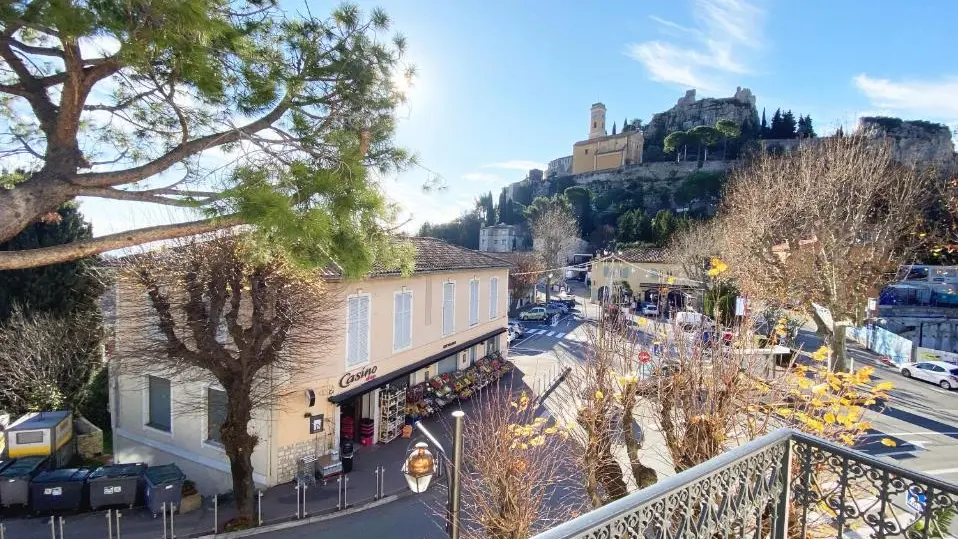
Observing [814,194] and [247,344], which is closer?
[247,344]

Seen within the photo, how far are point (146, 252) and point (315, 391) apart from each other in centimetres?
485

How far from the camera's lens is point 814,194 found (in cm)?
1501

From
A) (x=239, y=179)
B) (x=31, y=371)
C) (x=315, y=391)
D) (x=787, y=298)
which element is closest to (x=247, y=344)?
(x=315, y=391)

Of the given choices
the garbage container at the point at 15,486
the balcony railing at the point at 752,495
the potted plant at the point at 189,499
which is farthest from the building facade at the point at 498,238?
the balcony railing at the point at 752,495

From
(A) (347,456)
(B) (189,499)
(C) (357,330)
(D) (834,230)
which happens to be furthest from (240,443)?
(D) (834,230)

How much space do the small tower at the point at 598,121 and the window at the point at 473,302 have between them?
74.7 meters

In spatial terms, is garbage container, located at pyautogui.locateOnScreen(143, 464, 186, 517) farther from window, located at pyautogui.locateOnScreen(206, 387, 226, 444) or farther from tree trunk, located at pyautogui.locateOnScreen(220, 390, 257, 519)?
tree trunk, located at pyautogui.locateOnScreen(220, 390, 257, 519)

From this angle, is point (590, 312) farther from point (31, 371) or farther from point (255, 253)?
point (255, 253)

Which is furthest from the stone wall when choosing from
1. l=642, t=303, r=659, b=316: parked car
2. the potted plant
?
l=642, t=303, r=659, b=316: parked car

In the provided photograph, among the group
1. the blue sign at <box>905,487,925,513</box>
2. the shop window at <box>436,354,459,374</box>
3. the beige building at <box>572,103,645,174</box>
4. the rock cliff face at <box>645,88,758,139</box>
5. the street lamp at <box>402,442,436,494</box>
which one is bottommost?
the shop window at <box>436,354,459,374</box>

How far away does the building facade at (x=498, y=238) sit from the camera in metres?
71.7

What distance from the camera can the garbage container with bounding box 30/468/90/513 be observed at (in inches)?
414

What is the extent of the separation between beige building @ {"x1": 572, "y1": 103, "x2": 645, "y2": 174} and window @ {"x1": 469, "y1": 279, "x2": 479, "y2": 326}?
204 feet

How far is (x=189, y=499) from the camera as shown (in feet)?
35.6
